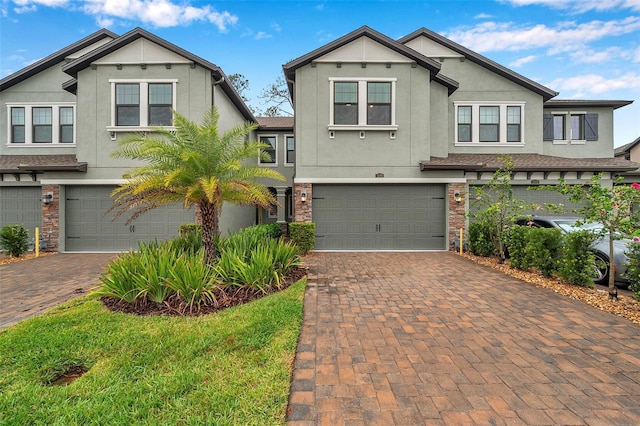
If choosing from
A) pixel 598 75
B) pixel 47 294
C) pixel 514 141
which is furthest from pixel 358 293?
pixel 598 75

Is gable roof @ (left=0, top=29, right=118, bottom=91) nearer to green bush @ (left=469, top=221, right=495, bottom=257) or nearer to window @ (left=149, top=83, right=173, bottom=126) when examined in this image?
window @ (left=149, top=83, right=173, bottom=126)

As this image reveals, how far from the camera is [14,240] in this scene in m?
9.85

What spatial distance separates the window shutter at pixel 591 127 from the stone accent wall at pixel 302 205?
45.8ft

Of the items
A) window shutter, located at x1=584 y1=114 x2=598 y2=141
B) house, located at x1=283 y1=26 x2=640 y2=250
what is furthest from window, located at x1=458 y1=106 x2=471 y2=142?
window shutter, located at x1=584 y1=114 x2=598 y2=141

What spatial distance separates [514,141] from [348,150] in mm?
7965

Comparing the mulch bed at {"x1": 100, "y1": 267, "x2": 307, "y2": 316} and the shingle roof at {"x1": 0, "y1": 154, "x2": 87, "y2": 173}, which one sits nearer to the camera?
the mulch bed at {"x1": 100, "y1": 267, "x2": 307, "y2": 316}

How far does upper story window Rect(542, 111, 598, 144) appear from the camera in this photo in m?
14.5

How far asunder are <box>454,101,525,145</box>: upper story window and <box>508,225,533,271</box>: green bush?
6753 millimetres

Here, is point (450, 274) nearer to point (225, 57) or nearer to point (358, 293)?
point (358, 293)

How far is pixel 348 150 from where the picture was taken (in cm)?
1135

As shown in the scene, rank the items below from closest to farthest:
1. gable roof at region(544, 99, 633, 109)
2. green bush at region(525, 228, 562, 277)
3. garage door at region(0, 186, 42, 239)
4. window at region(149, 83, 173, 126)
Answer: green bush at region(525, 228, 562, 277), window at region(149, 83, 173, 126), garage door at region(0, 186, 42, 239), gable roof at region(544, 99, 633, 109)

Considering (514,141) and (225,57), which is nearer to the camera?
(514,141)

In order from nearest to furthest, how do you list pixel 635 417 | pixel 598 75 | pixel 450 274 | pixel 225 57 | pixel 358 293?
pixel 635 417, pixel 358 293, pixel 450 274, pixel 598 75, pixel 225 57

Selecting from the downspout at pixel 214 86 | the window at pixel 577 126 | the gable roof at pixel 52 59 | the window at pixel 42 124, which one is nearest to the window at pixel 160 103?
the downspout at pixel 214 86
